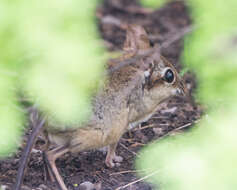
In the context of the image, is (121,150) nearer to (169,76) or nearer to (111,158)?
(111,158)

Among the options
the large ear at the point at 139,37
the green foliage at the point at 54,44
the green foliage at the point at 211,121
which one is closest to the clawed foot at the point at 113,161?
the large ear at the point at 139,37

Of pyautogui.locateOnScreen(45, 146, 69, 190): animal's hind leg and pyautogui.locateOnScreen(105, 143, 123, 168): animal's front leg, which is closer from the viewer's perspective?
pyautogui.locateOnScreen(45, 146, 69, 190): animal's hind leg

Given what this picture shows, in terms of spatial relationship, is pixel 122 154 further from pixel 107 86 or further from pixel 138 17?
pixel 138 17

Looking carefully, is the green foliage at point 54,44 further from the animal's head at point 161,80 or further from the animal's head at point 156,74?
the animal's head at point 161,80

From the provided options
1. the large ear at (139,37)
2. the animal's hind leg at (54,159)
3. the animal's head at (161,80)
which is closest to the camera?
the animal's hind leg at (54,159)

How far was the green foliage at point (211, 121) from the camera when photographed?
1995 mm

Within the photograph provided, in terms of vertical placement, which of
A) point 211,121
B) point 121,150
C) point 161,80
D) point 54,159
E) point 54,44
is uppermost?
point 54,44

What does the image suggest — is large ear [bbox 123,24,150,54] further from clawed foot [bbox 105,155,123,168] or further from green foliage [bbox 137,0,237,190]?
green foliage [bbox 137,0,237,190]

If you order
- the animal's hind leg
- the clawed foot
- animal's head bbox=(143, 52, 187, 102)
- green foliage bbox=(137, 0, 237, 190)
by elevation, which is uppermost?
green foliage bbox=(137, 0, 237, 190)

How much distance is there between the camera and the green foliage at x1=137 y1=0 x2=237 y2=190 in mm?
1995

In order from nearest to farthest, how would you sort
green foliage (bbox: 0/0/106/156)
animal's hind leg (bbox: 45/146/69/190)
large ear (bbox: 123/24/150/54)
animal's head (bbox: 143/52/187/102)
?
green foliage (bbox: 0/0/106/156)
animal's hind leg (bbox: 45/146/69/190)
large ear (bbox: 123/24/150/54)
animal's head (bbox: 143/52/187/102)

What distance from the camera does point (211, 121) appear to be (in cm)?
220

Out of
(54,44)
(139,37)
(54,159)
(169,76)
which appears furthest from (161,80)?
(54,44)

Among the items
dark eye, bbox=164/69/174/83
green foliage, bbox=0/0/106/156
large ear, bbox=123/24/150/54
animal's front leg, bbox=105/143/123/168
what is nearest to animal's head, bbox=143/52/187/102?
dark eye, bbox=164/69/174/83
